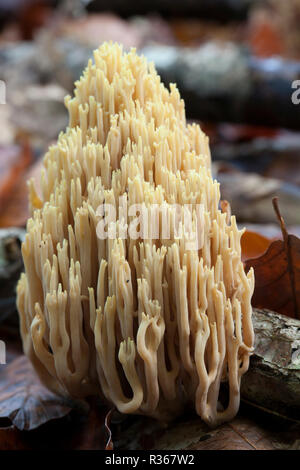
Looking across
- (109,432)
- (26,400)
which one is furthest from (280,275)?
(26,400)

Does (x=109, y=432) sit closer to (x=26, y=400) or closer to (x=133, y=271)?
(x=26, y=400)

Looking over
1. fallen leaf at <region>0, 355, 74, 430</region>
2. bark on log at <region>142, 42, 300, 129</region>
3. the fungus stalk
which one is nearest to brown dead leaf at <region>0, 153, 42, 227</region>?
fallen leaf at <region>0, 355, 74, 430</region>

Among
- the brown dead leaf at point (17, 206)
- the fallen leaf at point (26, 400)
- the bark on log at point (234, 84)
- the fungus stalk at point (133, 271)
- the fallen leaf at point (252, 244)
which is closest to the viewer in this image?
the fungus stalk at point (133, 271)

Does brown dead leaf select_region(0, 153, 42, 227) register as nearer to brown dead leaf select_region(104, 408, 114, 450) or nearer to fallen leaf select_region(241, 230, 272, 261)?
fallen leaf select_region(241, 230, 272, 261)

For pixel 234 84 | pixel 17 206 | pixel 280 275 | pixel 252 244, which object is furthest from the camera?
pixel 234 84

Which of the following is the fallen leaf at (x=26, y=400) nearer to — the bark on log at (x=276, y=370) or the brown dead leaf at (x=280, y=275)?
the bark on log at (x=276, y=370)

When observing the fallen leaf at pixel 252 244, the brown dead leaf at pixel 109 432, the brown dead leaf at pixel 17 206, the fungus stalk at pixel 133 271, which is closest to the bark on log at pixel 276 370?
the fungus stalk at pixel 133 271
